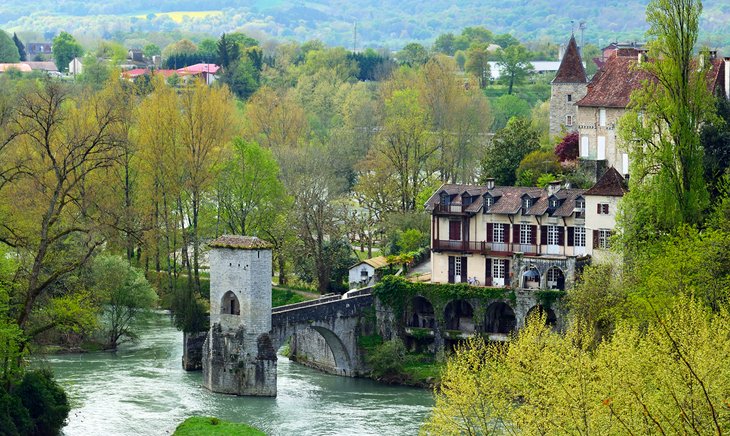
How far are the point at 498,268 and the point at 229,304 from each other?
42.6 feet

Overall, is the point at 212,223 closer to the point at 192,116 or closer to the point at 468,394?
the point at 192,116

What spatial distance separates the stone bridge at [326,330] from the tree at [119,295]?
7.72 meters

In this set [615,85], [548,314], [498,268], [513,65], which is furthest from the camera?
[513,65]

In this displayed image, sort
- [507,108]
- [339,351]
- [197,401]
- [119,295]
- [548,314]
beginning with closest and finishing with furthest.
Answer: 1. [197,401]
2. [548,314]
3. [339,351]
4. [119,295]
5. [507,108]

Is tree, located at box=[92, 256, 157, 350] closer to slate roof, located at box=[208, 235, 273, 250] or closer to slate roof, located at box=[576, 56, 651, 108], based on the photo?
slate roof, located at box=[208, 235, 273, 250]

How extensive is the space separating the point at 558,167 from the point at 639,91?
1358cm

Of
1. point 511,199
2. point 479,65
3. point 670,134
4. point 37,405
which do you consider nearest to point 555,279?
point 511,199

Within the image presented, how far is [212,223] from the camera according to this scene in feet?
330

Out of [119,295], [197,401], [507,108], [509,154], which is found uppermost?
[507,108]

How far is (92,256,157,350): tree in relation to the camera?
8700 centimetres

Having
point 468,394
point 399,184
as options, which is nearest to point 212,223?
point 399,184

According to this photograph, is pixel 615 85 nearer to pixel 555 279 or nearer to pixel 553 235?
pixel 553 235

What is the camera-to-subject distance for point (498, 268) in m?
84.6

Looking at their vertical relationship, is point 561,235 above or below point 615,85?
below
